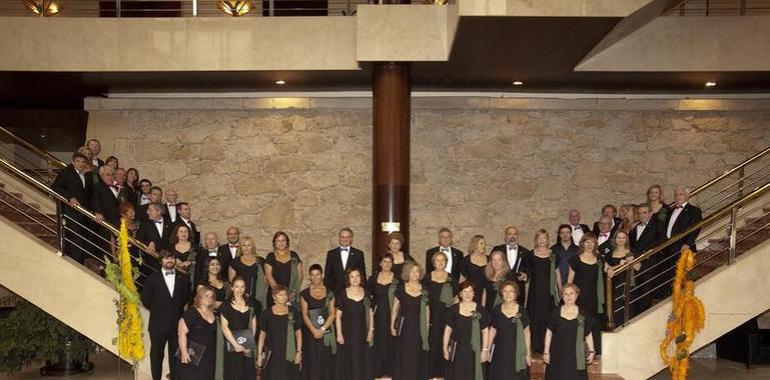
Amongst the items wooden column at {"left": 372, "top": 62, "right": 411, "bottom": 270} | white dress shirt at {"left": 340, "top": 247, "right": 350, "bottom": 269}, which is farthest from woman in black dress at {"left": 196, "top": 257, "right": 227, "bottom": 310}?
wooden column at {"left": 372, "top": 62, "right": 411, "bottom": 270}

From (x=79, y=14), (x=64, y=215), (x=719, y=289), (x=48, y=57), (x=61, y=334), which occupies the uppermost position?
(x=79, y=14)

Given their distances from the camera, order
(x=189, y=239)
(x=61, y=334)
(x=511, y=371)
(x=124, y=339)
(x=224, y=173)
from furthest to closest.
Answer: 1. (x=224, y=173)
2. (x=61, y=334)
3. (x=189, y=239)
4. (x=124, y=339)
5. (x=511, y=371)

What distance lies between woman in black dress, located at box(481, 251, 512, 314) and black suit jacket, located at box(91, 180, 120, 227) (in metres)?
4.52

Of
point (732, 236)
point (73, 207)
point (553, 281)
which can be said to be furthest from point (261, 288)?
point (732, 236)

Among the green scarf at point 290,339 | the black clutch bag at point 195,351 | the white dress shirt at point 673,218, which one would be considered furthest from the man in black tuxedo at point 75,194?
the white dress shirt at point 673,218

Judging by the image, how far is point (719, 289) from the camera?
976cm

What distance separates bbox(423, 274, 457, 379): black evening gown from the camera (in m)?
9.38

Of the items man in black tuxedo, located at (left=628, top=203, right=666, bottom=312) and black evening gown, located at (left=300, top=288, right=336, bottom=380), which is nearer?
black evening gown, located at (left=300, top=288, right=336, bottom=380)

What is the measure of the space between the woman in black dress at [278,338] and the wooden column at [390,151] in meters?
2.57

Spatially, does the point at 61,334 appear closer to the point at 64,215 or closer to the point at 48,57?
the point at 64,215

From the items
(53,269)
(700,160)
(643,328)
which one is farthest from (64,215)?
(700,160)

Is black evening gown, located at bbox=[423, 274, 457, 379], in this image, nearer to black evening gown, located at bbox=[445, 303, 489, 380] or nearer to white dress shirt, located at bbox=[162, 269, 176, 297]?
black evening gown, located at bbox=[445, 303, 489, 380]

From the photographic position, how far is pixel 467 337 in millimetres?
8719

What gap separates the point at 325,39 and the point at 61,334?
16.6 feet
